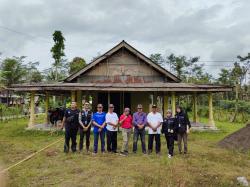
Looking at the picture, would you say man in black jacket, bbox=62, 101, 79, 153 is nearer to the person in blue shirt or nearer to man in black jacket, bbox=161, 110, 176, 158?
the person in blue shirt

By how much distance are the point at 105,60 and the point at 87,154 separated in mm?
10381

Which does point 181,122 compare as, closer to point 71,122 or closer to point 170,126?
point 170,126

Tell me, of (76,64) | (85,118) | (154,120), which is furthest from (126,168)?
(76,64)

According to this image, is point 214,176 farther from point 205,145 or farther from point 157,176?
point 205,145

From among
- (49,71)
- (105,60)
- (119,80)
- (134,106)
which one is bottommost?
(134,106)

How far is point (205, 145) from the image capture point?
1314 centimetres

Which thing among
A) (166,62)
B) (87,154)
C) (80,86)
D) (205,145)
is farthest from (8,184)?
(166,62)

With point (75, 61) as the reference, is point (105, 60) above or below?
below

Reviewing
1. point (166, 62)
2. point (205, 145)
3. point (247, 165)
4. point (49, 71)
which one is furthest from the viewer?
point (166, 62)

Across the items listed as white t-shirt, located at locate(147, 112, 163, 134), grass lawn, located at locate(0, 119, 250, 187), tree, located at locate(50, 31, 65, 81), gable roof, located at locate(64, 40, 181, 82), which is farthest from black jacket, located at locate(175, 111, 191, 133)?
tree, located at locate(50, 31, 65, 81)

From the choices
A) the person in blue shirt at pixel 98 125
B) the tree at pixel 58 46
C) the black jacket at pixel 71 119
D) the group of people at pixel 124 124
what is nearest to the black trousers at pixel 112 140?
the group of people at pixel 124 124

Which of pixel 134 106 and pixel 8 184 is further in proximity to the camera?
pixel 134 106

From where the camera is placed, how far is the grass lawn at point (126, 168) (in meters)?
7.18

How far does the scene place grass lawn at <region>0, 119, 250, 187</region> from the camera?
23.6 feet
